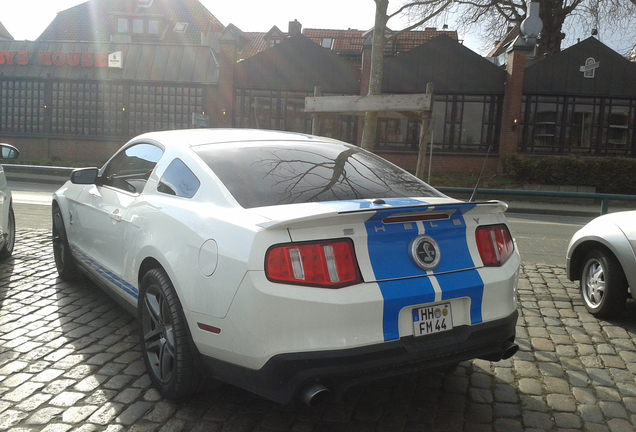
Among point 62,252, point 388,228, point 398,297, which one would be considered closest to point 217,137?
point 388,228

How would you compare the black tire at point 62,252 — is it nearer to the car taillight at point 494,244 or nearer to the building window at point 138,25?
the car taillight at point 494,244

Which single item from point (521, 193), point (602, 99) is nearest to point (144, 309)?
point (521, 193)

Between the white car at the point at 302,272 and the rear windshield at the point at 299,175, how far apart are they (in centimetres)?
1

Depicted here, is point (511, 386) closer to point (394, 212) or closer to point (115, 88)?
point (394, 212)

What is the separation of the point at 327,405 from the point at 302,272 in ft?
3.52

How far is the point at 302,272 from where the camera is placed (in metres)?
2.61

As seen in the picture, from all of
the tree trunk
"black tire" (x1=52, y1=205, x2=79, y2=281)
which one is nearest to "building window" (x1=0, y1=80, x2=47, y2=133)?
the tree trunk

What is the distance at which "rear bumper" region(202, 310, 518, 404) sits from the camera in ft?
8.46

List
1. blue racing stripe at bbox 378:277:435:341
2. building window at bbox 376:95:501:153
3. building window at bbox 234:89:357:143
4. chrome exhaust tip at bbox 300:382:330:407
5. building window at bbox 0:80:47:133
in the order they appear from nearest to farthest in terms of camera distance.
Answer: chrome exhaust tip at bbox 300:382:330:407 < blue racing stripe at bbox 378:277:435:341 < building window at bbox 376:95:501:153 < building window at bbox 234:89:357:143 < building window at bbox 0:80:47:133

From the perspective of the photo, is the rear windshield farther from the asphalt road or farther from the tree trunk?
the tree trunk

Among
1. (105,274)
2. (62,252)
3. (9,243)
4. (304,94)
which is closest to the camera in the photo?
(105,274)

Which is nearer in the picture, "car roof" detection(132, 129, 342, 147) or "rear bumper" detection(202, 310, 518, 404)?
"rear bumper" detection(202, 310, 518, 404)

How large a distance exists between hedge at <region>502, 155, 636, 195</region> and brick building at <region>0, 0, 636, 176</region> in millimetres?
3069

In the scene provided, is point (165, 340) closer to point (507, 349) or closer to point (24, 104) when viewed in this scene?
point (507, 349)
